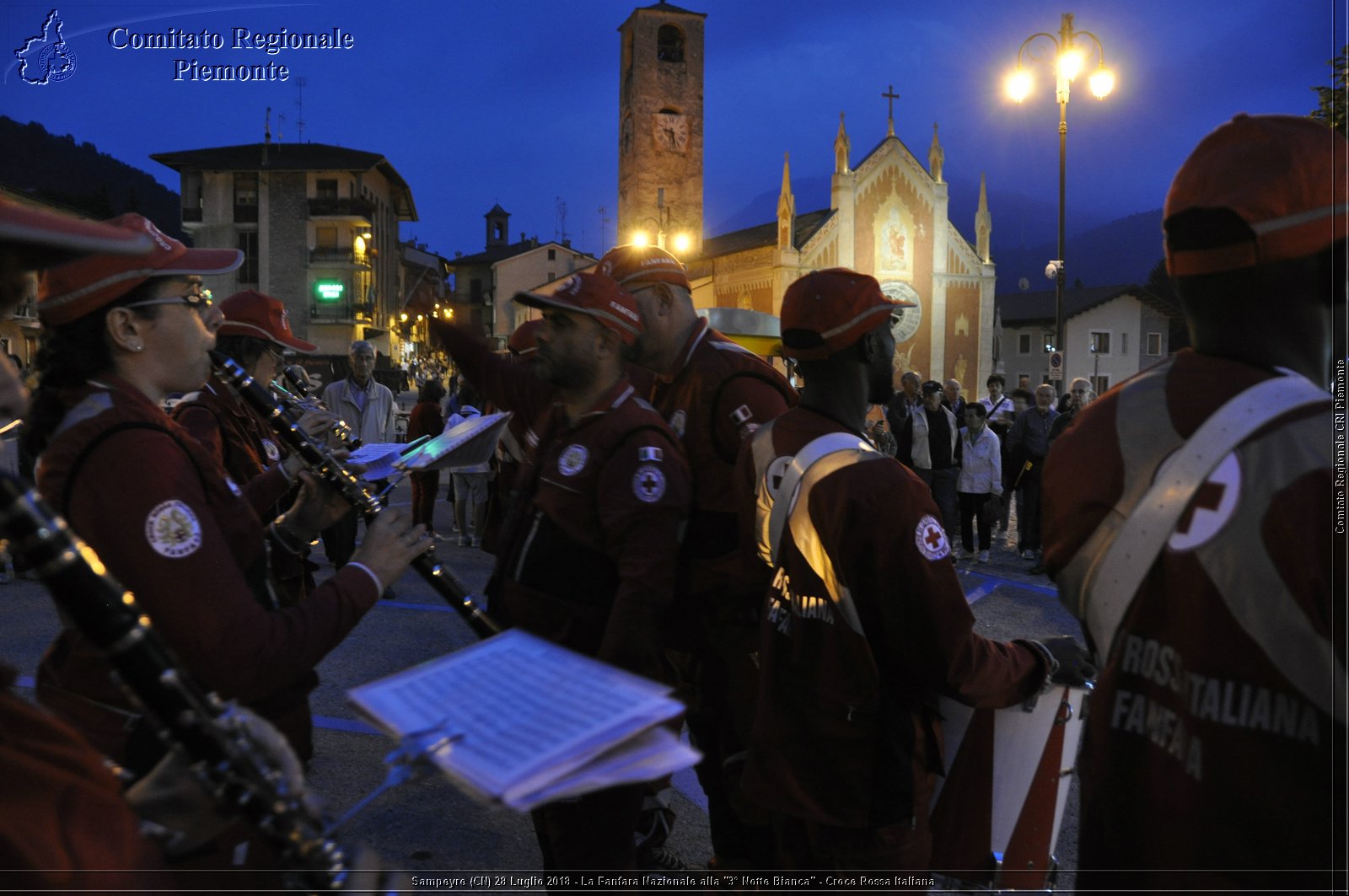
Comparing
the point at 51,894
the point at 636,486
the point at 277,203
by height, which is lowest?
the point at 51,894

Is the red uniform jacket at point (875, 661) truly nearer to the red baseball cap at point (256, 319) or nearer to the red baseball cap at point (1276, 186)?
the red baseball cap at point (1276, 186)

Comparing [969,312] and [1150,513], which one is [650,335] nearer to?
[1150,513]

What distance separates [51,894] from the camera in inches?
43.9

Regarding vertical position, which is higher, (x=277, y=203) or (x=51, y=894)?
(x=277, y=203)

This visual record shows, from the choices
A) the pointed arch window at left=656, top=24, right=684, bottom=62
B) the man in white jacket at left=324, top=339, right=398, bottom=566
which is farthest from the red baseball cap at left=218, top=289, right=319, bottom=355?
the pointed arch window at left=656, top=24, right=684, bottom=62

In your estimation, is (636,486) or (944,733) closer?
(944,733)

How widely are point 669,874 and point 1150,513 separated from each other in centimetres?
319

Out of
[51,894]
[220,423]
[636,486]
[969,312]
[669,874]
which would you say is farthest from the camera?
[969,312]

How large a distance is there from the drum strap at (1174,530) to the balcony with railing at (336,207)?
55.2 metres

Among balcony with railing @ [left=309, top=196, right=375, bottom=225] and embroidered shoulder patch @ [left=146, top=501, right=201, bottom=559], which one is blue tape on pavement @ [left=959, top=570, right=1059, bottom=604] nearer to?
embroidered shoulder patch @ [left=146, top=501, right=201, bottom=559]

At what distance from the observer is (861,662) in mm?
2432

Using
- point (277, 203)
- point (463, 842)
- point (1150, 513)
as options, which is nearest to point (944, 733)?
point (1150, 513)

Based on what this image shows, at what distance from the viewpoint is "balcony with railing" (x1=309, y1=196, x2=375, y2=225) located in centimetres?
5194

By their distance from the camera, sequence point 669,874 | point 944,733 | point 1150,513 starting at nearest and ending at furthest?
point 1150,513 → point 944,733 → point 669,874
